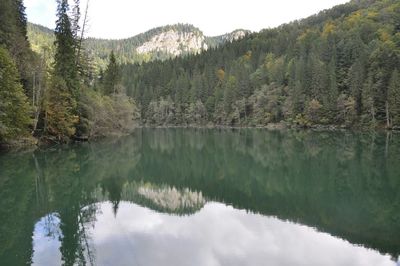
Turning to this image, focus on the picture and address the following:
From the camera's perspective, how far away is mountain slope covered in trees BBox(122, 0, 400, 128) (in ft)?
261

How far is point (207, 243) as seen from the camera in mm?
12898

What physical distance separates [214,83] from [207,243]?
124 metres

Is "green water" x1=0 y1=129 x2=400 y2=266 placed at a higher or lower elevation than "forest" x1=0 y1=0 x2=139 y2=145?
lower

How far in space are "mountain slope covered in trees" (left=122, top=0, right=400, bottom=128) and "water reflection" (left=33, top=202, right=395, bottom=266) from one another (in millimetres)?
64141

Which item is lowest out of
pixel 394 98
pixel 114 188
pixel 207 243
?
pixel 114 188

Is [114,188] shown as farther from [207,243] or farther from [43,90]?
[43,90]

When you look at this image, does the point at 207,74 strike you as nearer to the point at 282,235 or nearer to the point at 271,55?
the point at 271,55

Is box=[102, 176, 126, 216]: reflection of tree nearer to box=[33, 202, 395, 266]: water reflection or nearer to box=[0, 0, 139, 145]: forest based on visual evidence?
box=[33, 202, 395, 266]: water reflection

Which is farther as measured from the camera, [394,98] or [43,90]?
[394,98]

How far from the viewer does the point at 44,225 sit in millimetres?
14148

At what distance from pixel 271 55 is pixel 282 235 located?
124 metres

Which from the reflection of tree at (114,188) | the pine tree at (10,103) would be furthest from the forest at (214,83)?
the reflection of tree at (114,188)

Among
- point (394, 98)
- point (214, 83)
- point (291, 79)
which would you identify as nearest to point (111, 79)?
point (291, 79)

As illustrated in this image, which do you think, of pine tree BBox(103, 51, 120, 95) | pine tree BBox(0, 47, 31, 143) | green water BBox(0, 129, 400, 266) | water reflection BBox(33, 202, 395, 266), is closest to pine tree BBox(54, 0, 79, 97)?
pine tree BBox(0, 47, 31, 143)
